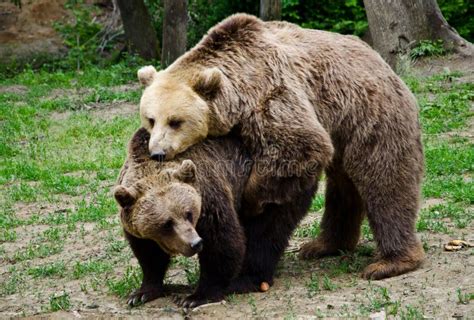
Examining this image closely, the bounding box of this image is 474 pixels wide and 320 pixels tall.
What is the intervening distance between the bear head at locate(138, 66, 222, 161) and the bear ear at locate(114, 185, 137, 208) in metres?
0.34

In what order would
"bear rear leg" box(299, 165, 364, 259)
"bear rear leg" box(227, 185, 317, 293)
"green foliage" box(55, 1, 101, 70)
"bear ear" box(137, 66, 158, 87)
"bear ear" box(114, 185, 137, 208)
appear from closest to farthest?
1. "bear ear" box(114, 185, 137, 208)
2. "bear rear leg" box(227, 185, 317, 293)
3. "bear ear" box(137, 66, 158, 87)
4. "bear rear leg" box(299, 165, 364, 259)
5. "green foliage" box(55, 1, 101, 70)

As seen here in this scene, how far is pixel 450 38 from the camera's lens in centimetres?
1380

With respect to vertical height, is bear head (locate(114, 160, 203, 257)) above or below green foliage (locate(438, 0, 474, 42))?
below

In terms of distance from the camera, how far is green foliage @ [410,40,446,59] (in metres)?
13.6

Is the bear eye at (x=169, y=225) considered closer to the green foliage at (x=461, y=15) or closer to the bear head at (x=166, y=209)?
the bear head at (x=166, y=209)

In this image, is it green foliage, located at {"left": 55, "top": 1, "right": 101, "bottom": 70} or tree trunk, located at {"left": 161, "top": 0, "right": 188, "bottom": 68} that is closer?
tree trunk, located at {"left": 161, "top": 0, "right": 188, "bottom": 68}

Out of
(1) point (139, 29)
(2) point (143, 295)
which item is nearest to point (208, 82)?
(2) point (143, 295)

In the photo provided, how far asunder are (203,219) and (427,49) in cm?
793

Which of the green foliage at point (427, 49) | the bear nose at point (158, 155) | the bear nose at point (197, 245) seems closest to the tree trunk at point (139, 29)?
the green foliage at point (427, 49)

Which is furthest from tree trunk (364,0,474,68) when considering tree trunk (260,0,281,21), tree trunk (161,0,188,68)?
tree trunk (161,0,188,68)

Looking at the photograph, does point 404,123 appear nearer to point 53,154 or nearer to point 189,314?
point 189,314

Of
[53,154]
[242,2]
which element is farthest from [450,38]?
[53,154]

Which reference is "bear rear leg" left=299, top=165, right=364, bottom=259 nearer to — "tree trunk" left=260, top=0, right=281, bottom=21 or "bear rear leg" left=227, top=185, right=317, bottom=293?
"bear rear leg" left=227, top=185, right=317, bottom=293

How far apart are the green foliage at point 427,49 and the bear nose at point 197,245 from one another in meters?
8.28
